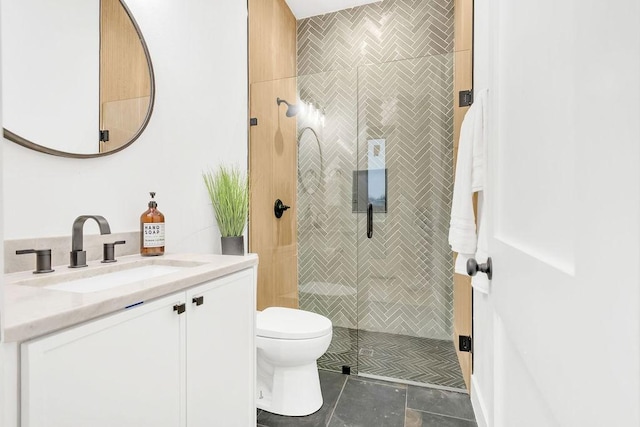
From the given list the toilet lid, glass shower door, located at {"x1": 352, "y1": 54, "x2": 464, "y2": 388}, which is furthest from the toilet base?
glass shower door, located at {"x1": 352, "y1": 54, "x2": 464, "y2": 388}

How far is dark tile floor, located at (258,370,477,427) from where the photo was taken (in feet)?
5.34

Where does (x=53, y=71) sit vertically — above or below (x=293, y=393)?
above

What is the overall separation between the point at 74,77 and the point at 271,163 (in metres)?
1.39

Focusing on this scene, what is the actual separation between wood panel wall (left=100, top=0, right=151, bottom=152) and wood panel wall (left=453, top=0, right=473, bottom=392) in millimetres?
1762

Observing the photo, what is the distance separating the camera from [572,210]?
445mm

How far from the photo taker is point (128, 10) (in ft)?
4.44

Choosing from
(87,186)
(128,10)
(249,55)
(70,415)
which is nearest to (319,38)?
(249,55)

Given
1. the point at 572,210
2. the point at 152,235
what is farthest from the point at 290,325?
the point at 572,210

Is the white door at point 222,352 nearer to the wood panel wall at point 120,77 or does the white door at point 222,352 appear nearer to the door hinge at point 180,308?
the door hinge at point 180,308

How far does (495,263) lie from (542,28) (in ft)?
1.88

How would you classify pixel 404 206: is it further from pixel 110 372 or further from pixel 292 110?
pixel 110 372

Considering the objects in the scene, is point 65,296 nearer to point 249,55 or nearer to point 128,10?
point 128,10

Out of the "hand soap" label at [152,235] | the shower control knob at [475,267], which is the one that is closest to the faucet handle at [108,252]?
the "hand soap" label at [152,235]

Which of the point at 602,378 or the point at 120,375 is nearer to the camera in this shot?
the point at 602,378
